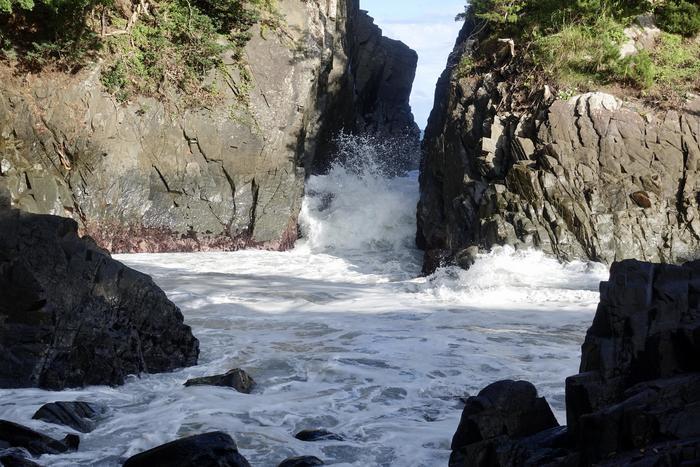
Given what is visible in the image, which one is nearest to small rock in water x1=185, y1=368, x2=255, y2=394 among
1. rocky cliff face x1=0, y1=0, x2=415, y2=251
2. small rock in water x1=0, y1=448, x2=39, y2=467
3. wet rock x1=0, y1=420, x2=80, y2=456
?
wet rock x1=0, y1=420, x2=80, y2=456

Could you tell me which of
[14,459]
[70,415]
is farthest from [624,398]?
[70,415]

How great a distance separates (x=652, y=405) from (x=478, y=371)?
3.50 m

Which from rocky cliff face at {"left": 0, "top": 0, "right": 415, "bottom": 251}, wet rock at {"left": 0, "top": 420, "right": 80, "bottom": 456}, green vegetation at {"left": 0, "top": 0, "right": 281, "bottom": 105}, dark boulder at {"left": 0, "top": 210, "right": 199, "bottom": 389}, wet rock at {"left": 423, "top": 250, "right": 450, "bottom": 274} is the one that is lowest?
wet rock at {"left": 0, "top": 420, "right": 80, "bottom": 456}

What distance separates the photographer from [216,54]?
17.7 meters

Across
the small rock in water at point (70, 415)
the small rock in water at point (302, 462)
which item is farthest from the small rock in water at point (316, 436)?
the small rock in water at point (70, 415)

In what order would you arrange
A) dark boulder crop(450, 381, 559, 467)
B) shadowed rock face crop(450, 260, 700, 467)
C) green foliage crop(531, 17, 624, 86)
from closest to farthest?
shadowed rock face crop(450, 260, 700, 467) → dark boulder crop(450, 381, 559, 467) → green foliage crop(531, 17, 624, 86)

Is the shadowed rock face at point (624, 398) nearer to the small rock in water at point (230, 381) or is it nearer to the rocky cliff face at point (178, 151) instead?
the small rock in water at point (230, 381)

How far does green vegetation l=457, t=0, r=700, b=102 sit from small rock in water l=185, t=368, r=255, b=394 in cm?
1056

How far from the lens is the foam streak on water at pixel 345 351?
5523 mm

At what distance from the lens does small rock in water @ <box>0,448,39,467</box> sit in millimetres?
4489

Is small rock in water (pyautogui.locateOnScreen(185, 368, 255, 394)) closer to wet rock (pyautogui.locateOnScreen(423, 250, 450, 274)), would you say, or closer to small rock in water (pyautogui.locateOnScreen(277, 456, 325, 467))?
small rock in water (pyautogui.locateOnScreen(277, 456, 325, 467))

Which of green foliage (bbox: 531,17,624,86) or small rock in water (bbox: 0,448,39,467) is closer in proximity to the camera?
small rock in water (bbox: 0,448,39,467)

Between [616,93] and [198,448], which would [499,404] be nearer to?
[198,448]

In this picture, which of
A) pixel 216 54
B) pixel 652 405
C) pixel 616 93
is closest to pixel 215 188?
pixel 216 54
